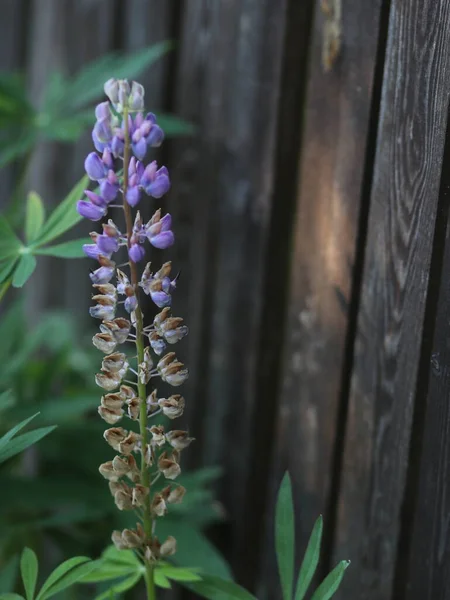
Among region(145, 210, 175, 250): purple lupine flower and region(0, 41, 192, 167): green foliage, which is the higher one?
region(0, 41, 192, 167): green foliage

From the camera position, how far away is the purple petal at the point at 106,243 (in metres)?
1.11

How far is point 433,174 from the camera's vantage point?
4.05ft

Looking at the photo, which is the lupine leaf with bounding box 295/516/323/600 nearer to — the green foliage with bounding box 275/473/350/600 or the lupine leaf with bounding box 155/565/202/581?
the green foliage with bounding box 275/473/350/600

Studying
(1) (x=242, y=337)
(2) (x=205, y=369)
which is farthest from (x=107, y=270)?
(2) (x=205, y=369)

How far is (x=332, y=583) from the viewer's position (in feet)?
3.74

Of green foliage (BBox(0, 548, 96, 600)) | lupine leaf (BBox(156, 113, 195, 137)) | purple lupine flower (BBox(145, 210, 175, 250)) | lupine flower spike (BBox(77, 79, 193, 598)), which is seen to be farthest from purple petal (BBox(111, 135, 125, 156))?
lupine leaf (BBox(156, 113, 195, 137))

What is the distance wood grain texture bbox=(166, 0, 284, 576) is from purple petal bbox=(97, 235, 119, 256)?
0.72m

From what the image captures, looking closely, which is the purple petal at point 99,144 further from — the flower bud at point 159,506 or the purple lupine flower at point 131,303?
the flower bud at point 159,506

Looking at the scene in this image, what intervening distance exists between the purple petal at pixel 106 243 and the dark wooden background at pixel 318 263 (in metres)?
0.47

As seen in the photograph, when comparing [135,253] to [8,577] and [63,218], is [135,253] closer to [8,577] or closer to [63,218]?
[63,218]

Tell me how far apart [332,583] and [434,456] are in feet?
0.89

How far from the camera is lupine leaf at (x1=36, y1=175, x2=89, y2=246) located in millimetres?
1443

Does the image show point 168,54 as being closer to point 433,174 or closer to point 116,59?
point 116,59

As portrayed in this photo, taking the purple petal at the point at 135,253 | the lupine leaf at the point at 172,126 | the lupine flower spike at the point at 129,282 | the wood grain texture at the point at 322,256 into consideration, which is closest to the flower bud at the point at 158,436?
the lupine flower spike at the point at 129,282
